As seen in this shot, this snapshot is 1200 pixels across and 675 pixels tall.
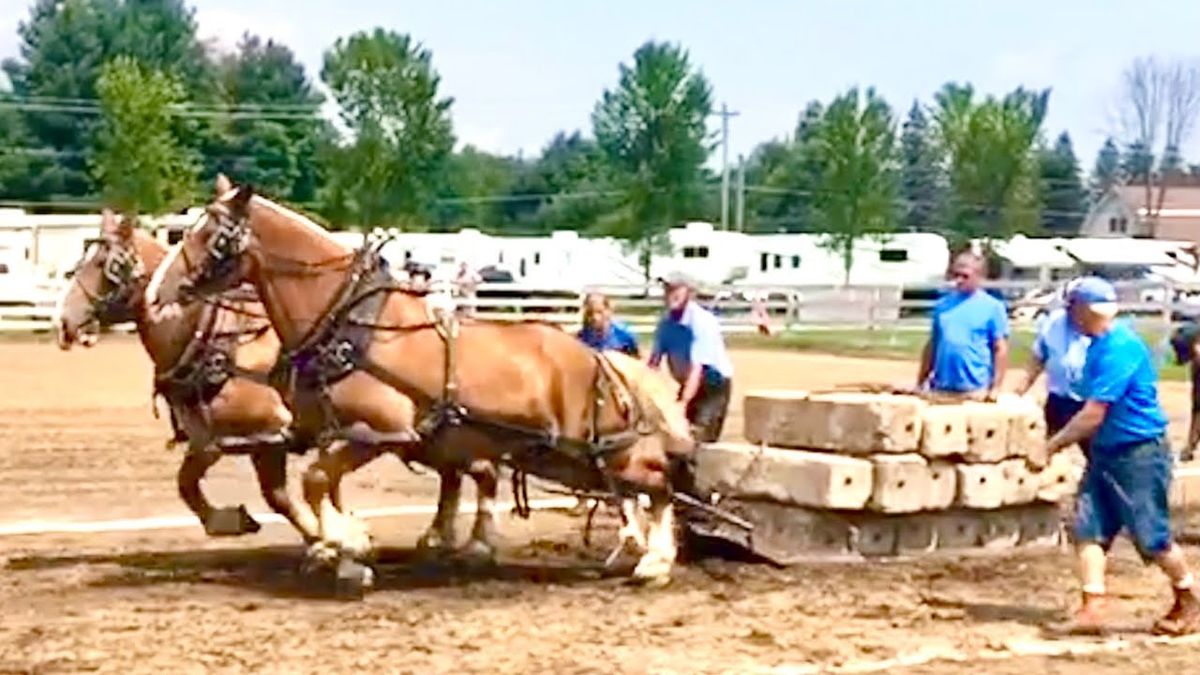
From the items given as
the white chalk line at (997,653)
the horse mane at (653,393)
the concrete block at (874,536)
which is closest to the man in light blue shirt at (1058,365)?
the concrete block at (874,536)

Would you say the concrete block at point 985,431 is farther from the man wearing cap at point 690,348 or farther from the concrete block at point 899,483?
the man wearing cap at point 690,348

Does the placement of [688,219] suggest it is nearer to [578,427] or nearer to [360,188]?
[360,188]

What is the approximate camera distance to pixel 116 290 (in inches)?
504

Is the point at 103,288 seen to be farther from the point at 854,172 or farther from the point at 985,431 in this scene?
the point at 854,172

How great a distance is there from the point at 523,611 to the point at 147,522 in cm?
495

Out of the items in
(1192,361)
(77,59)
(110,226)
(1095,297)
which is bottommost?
(1192,361)

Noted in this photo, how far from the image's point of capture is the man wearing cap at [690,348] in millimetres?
13973

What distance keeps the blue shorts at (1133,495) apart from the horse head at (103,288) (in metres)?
5.59

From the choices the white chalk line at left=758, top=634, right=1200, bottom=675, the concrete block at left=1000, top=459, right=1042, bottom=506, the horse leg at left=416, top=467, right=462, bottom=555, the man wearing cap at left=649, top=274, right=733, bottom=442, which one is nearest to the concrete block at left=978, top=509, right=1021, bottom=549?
the concrete block at left=1000, top=459, right=1042, bottom=506

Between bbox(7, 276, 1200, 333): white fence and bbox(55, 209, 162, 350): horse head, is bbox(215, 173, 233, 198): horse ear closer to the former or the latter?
bbox(55, 209, 162, 350): horse head

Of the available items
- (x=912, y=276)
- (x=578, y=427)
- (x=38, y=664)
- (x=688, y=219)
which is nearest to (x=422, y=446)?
(x=578, y=427)

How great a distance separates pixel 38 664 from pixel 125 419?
14.6 metres

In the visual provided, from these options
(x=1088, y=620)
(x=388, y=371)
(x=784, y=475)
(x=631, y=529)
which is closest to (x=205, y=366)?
(x=388, y=371)

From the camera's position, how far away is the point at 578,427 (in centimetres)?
1234
